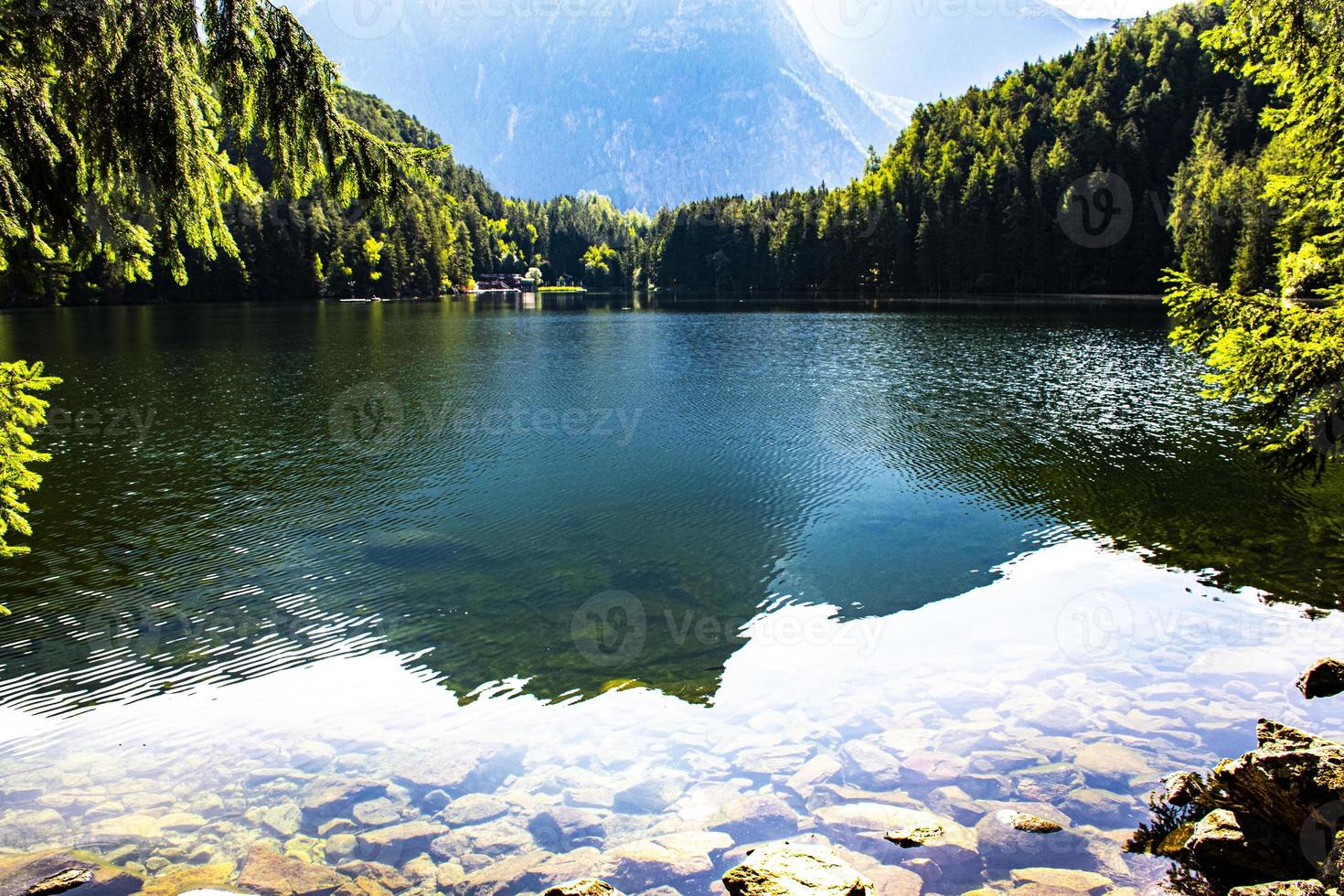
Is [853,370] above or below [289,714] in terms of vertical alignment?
above

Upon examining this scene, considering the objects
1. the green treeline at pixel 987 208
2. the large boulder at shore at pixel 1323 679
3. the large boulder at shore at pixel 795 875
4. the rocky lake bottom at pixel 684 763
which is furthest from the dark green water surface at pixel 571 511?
the green treeline at pixel 987 208

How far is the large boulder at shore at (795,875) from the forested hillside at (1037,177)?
130960 millimetres

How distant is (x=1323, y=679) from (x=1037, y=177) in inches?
5341

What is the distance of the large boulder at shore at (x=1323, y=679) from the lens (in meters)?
10.1

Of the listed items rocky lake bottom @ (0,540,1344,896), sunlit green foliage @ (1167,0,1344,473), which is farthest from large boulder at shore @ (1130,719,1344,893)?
sunlit green foliage @ (1167,0,1344,473)

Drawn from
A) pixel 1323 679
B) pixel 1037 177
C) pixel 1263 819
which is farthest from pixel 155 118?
pixel 1037 177

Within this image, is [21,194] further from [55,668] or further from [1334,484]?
[1334,484]

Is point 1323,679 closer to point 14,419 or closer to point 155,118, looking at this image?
point 155,118

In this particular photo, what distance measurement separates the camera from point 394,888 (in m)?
7.02

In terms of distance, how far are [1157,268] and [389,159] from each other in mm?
128679

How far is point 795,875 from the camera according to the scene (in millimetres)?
6613

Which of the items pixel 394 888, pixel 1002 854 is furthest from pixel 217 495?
pixel 1002 854

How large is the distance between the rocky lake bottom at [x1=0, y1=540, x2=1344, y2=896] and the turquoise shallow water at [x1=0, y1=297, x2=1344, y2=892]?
5cm

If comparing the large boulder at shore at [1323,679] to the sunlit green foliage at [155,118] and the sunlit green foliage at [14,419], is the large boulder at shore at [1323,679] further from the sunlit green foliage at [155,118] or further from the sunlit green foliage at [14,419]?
the sunlit green foliage at [14,419]
